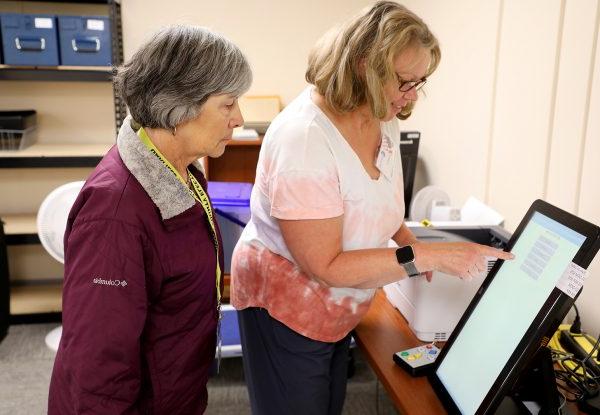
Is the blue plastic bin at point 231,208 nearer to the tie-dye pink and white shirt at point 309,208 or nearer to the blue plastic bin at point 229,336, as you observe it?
the blue plastic bin at point 229,336

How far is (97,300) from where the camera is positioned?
0.96 m

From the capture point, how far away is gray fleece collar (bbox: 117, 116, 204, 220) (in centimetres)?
104

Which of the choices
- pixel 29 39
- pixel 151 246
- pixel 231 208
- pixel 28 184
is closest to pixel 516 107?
pixel 231 208

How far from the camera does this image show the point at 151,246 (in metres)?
1.03

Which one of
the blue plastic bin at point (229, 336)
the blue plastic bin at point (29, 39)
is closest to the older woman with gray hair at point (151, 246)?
the blue plastic bin at point (229, 336)

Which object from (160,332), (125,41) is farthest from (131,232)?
(125,41)

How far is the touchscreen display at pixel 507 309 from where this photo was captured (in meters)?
1.02

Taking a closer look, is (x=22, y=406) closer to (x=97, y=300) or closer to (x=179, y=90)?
(x=97, y=300)

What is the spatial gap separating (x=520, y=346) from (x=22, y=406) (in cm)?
229

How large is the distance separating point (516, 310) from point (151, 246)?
70cm

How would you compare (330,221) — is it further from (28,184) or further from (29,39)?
(28,184)

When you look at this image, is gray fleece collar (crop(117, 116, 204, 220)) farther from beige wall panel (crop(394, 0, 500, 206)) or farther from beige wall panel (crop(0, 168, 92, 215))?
beige wall panel (crop(0, 168, 92, 215))

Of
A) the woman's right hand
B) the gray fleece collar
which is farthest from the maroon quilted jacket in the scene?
the woman's right hand

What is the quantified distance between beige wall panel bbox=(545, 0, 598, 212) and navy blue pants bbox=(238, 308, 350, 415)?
0.83 m
